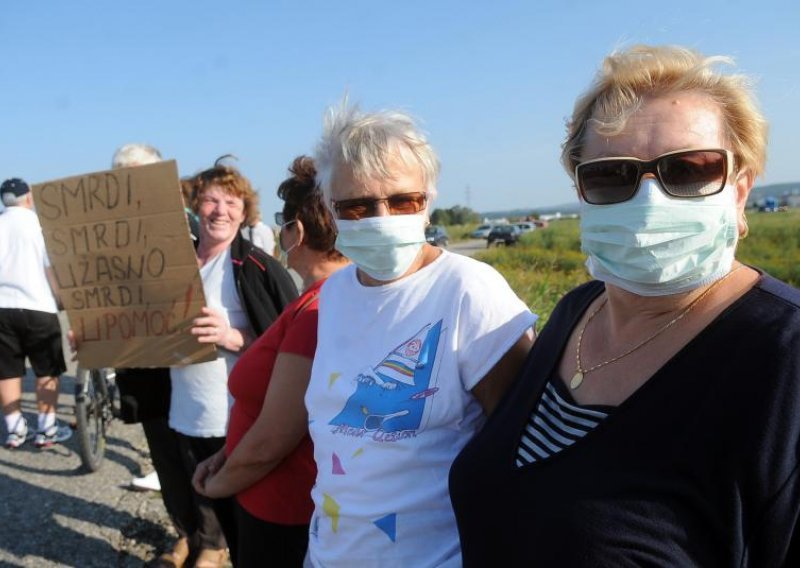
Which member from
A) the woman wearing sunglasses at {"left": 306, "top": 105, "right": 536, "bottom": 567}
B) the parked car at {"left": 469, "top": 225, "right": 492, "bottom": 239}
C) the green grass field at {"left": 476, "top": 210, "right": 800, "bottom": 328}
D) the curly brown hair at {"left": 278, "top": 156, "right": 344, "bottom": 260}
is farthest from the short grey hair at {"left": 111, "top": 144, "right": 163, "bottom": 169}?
the parked car at {"left": 469, "top": 225, "right": 492, "bottom": 239}

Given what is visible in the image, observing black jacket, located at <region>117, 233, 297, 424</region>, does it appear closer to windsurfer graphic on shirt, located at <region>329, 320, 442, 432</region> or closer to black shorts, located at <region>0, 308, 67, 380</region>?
windsurfer graphic on shirt, located at <region>329, 320, 442, 432</region>

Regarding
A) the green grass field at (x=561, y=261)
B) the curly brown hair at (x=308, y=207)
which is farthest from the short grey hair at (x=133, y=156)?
the green grass field at (x=561, y=261)

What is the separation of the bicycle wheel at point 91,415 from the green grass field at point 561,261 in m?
3.91

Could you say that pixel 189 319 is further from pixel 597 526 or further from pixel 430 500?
pixel 597 526

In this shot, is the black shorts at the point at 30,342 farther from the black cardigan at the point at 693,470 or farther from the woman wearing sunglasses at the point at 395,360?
the black cardigan at the point at 693,470

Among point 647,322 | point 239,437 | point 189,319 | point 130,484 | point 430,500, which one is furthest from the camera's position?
point 130,484

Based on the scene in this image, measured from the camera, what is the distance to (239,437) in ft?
6.25

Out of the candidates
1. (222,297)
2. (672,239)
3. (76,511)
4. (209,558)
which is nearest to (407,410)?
(672,239)

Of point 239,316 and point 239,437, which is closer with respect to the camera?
point 239,437

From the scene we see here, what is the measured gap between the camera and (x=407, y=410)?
56.1 inches

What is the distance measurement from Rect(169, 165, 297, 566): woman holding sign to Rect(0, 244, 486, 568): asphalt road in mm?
965

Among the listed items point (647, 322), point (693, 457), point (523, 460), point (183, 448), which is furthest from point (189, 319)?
point (693, 457)

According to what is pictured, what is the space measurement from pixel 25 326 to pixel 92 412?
103cm

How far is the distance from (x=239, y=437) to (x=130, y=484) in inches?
108
